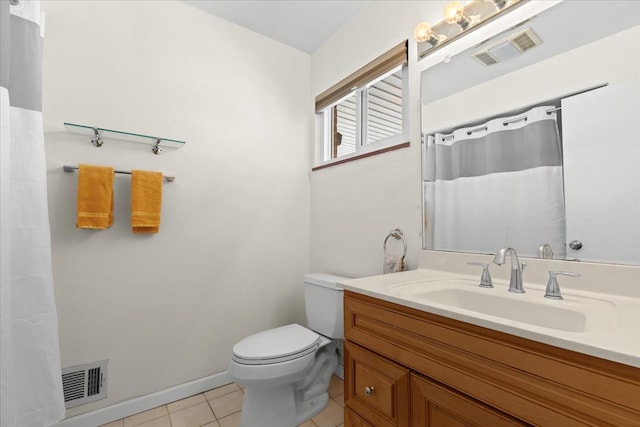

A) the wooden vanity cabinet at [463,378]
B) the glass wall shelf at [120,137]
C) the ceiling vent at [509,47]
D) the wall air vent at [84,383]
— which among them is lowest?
the wall air vent at [84,383]

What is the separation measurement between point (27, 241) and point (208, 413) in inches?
48.2

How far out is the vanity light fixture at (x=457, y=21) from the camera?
3.95 feet

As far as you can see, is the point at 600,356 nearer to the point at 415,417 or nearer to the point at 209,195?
the point at 415,417

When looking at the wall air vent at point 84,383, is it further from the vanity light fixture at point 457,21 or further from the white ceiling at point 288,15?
the vanity light fixture at point 457,21

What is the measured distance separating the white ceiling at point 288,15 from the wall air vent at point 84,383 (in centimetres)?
217

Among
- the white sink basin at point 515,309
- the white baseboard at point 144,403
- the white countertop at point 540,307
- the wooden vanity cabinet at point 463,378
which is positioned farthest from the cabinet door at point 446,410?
the white baseboard at point 144,403

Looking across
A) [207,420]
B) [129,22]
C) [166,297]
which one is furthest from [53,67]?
[207,420]

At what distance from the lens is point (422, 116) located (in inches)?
57.1

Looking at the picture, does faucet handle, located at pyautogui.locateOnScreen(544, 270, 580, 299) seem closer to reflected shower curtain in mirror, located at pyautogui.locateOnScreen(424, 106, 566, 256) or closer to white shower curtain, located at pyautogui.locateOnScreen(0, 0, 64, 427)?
reflected shower curtain in mirror, located at pyautogui.locateOnScreen(424, 106, 566, 256)

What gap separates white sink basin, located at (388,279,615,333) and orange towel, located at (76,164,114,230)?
4.74 feet

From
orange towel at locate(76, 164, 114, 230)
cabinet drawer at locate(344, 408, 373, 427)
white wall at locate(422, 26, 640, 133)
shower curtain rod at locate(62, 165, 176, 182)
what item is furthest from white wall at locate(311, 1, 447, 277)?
orange towel at locate(76, 164, 114, 230)

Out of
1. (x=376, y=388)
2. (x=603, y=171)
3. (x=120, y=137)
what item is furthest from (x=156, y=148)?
(x=603, y=171)

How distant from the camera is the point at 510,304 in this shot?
92 cm

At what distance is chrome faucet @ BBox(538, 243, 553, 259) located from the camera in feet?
3.31
